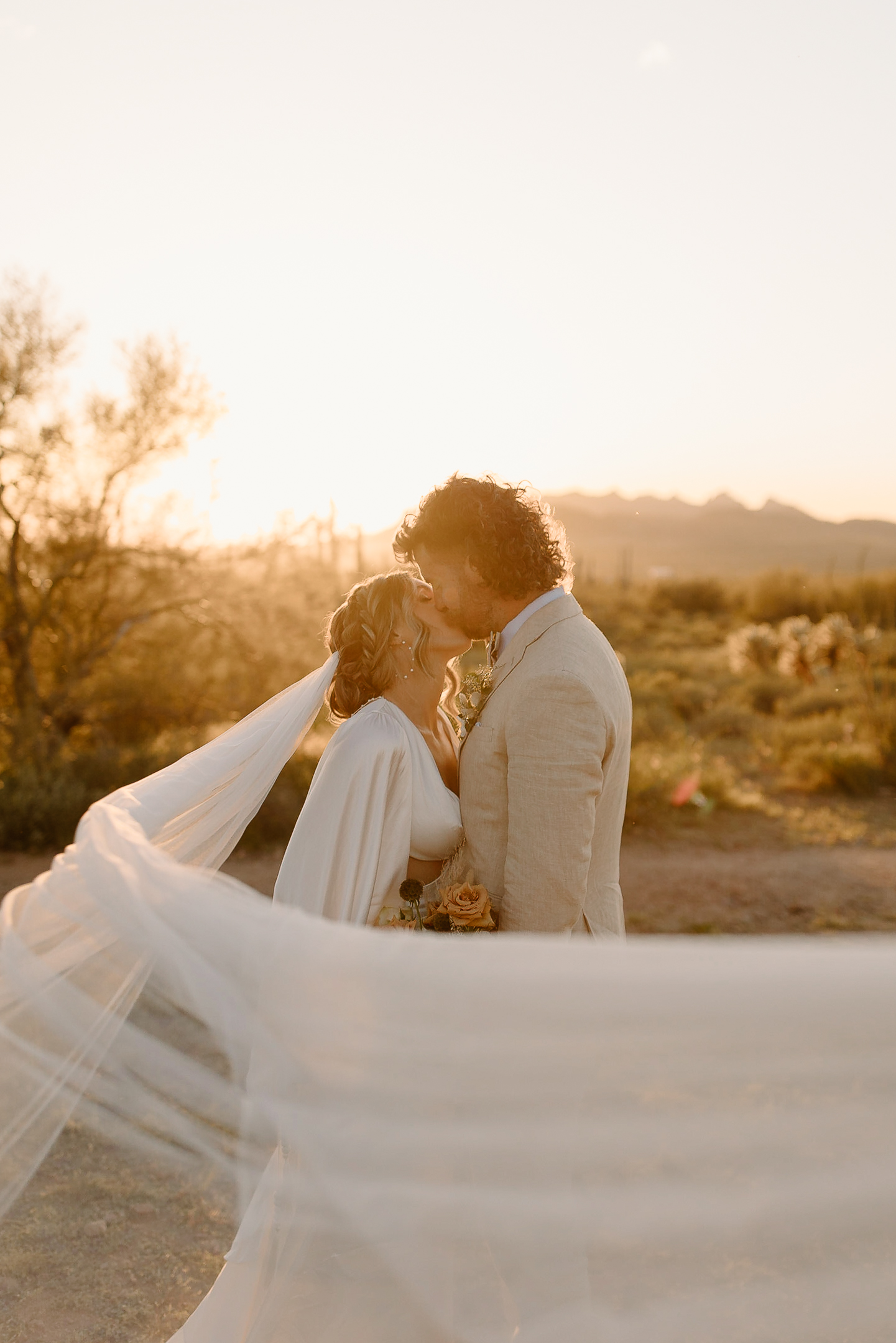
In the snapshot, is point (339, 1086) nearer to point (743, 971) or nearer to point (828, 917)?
point (743, 971)

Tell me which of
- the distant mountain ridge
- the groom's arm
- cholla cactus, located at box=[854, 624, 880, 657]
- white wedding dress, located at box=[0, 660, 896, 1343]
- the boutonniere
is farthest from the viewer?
the distant mountain ridge

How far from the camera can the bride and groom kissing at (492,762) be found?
93.3 inches

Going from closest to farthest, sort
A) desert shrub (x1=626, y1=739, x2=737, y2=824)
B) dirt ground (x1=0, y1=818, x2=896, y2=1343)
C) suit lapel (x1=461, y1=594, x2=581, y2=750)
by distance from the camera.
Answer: suit lapel (x1=461, y1=594, x2=581, y2=750) → dirt ground (x1=0, y1=818, x2=896, y2=1343) → desert shrub (x1=626, y1=739, x2=737, y2=824)

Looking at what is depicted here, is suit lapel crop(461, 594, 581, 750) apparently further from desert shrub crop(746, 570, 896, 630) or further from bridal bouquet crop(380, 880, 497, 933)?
desert shrub crop(746, 570, 896, 630)

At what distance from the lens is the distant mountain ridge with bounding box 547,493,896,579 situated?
99250 mm

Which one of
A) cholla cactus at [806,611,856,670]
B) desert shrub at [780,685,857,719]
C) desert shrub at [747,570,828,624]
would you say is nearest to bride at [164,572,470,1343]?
desert shrub at [780,685,857,719]

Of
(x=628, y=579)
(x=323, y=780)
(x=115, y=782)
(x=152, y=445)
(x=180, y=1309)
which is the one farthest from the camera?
(x=628, y=579)

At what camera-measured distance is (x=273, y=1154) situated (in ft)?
6.59

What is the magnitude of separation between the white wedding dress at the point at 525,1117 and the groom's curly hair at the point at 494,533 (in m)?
1.11

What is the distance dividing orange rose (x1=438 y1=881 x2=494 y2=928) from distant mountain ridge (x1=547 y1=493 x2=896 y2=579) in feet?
284

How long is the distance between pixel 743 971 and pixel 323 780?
1.35 metres

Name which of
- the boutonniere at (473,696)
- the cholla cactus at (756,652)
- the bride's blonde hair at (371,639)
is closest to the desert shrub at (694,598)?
the cholla cactus at (756,652)

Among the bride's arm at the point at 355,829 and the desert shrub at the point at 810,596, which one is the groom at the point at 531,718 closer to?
the bride's arm at the point at 355,829

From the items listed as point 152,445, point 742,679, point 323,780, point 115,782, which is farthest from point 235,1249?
point 742,679
